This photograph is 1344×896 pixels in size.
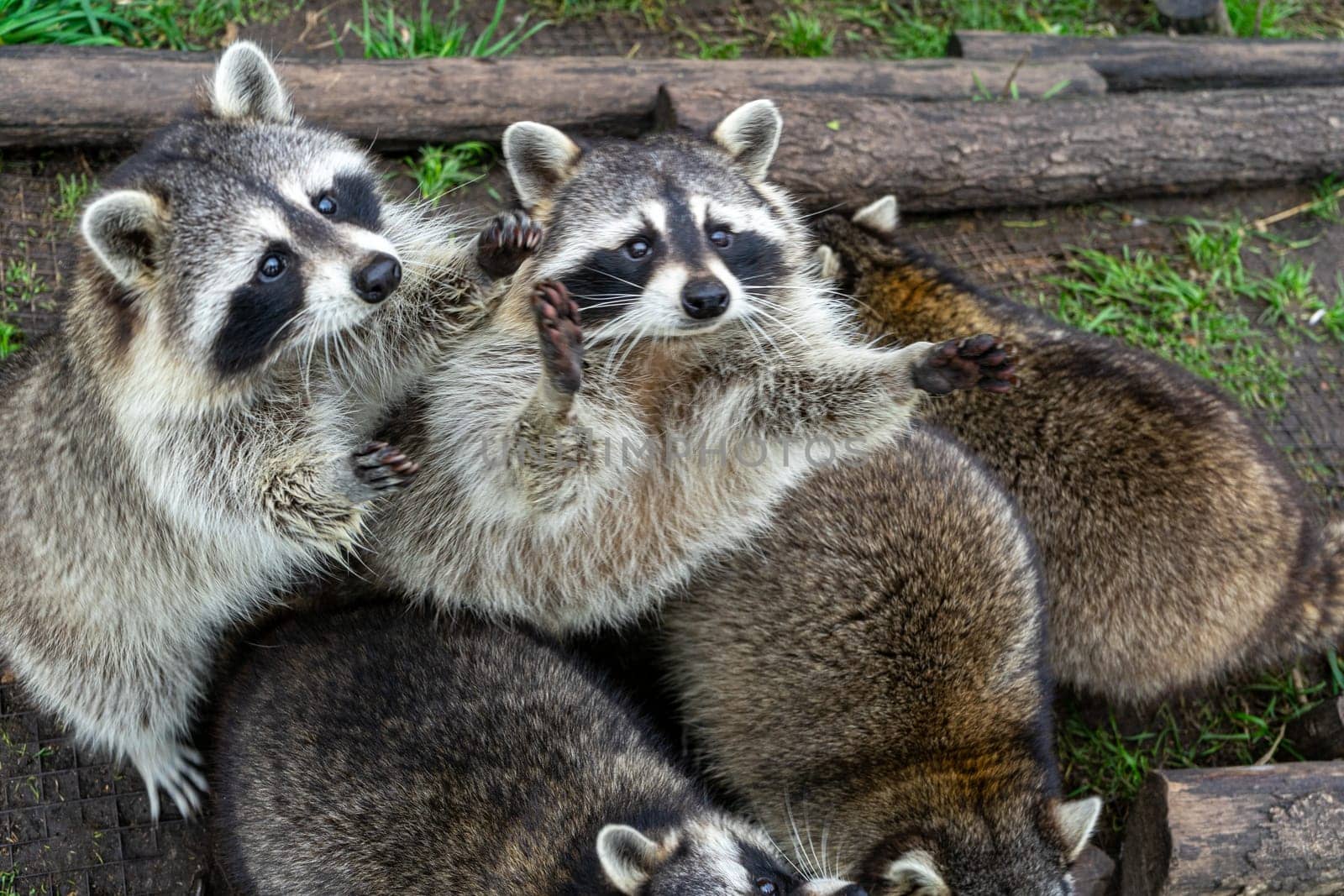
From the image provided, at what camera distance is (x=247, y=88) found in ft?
10.2

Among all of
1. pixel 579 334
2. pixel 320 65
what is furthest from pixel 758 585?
pixel 320 65

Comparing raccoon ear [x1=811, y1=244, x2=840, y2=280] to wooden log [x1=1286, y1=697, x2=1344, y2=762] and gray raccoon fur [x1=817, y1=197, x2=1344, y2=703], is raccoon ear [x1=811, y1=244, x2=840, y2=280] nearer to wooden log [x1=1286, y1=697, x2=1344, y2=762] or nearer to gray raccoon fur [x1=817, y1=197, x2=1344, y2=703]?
gray raccoon fur [x1=817, y1=197, x2=1344, y2=703]

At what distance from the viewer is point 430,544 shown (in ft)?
10.7

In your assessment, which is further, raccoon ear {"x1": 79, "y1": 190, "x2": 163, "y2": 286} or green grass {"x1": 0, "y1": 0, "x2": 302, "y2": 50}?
green grass {"x1": 0, "y1": 0, "x2": 302, "y2": 50}

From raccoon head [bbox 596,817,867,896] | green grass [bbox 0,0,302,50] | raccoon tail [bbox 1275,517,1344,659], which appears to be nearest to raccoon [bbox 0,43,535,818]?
raccoon head [bbox 596,817,867,896]

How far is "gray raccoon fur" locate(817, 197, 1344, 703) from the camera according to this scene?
345cm

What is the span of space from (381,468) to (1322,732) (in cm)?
301

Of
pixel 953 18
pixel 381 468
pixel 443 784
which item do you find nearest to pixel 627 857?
pixel 443 784

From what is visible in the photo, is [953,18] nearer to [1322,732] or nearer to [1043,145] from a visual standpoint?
[1043,145]

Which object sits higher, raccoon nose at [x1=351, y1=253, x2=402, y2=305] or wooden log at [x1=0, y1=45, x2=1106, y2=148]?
raccoon nose at [x1=351, y1=253, x2=402, y2=305]

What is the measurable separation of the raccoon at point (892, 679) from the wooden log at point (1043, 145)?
1417 mm

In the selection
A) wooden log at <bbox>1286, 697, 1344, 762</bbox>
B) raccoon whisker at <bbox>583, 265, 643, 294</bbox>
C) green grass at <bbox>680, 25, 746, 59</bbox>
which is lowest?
wooden log at <bbox>1286, 697, 1344, 762</bbox>

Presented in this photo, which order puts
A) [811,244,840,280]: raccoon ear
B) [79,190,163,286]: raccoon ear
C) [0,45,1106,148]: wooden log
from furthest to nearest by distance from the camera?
[0,45,1106,148]: wooden log < [811,244,840,280]: raccoon ear < [79,190,163,286]: raccoon ear

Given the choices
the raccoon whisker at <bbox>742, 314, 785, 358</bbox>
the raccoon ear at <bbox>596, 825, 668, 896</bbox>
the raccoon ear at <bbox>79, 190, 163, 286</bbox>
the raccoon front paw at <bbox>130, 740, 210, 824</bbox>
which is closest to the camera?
the raccoon ear at <bbox>596, 825, 668, 896</bbox>
